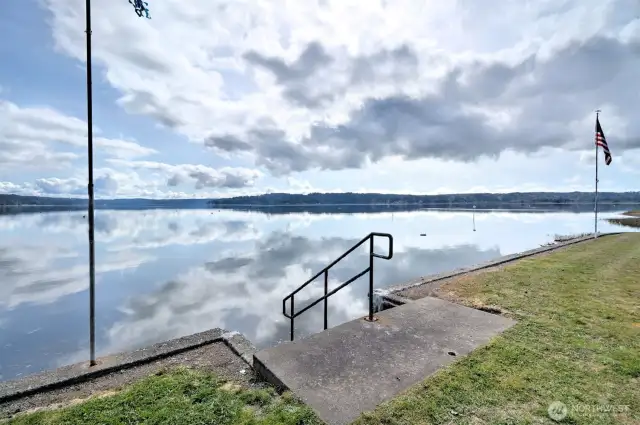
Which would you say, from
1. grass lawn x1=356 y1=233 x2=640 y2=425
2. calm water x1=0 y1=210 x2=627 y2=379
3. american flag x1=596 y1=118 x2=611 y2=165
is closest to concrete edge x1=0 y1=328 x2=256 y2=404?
grass lawn x1=356 y1=233 x2=640 y2=425

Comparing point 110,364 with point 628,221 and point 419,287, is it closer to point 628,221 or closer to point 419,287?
point 419,287

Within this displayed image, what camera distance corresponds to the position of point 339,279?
38.7ft

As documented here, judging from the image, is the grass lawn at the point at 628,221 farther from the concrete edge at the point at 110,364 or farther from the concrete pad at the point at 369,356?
the concrete edge at the point at 110,364

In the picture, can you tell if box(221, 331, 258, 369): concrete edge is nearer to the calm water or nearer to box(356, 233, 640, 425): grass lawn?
box(356, 233, 640, 425): grass lawn

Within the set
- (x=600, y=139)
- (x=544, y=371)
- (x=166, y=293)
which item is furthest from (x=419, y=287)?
(x=600, y=139)

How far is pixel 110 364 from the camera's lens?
3.69 m

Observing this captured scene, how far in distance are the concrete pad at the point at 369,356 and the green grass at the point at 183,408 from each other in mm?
205

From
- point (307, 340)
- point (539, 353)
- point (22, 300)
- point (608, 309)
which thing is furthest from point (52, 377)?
point (22, 300)

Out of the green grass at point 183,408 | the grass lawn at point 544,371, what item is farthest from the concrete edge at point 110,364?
the grass lawn at point 544,371

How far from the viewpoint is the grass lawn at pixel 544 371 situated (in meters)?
2.51

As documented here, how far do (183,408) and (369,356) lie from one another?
1.82 m

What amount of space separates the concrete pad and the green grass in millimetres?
205

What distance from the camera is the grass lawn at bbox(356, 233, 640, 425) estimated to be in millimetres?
2512

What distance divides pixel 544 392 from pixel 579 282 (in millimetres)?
4981
